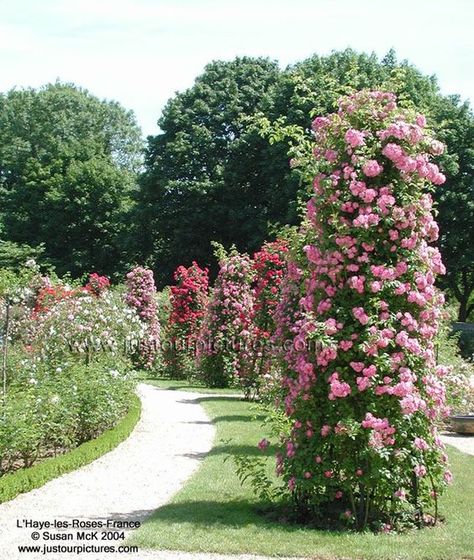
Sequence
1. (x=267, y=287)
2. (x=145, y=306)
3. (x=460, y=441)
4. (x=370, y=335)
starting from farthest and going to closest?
(x=145, y=306) → (x=267, y=287) → (x=460, y=441) → (x=370, y=335)

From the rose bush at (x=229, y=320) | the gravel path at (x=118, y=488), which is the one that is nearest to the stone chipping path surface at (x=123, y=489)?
the gravel path at (x=118, y=488)

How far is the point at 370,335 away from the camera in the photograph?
666 cm

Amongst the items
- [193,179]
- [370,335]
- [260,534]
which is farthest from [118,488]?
[193,179]

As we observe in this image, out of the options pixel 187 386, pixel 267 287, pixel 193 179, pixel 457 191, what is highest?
pixel 193 179

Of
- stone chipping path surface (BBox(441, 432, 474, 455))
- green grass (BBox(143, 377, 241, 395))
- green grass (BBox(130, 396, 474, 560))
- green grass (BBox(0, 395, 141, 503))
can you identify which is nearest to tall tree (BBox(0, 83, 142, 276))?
green grass (BBox(143, 377, 241, 395))

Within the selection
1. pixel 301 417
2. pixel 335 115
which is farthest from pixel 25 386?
pixel 335 115

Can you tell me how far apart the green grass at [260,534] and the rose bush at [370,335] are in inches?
14.7

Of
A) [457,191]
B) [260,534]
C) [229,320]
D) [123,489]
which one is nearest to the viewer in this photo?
[260,534]

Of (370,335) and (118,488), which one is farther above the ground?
(370,335)

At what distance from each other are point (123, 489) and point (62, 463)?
1.00 meters

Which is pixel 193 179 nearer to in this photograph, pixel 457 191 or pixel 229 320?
pixel 457 191

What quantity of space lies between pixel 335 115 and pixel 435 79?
95.7ft

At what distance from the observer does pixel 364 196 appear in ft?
22.5

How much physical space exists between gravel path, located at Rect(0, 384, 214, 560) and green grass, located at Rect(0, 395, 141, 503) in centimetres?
8
